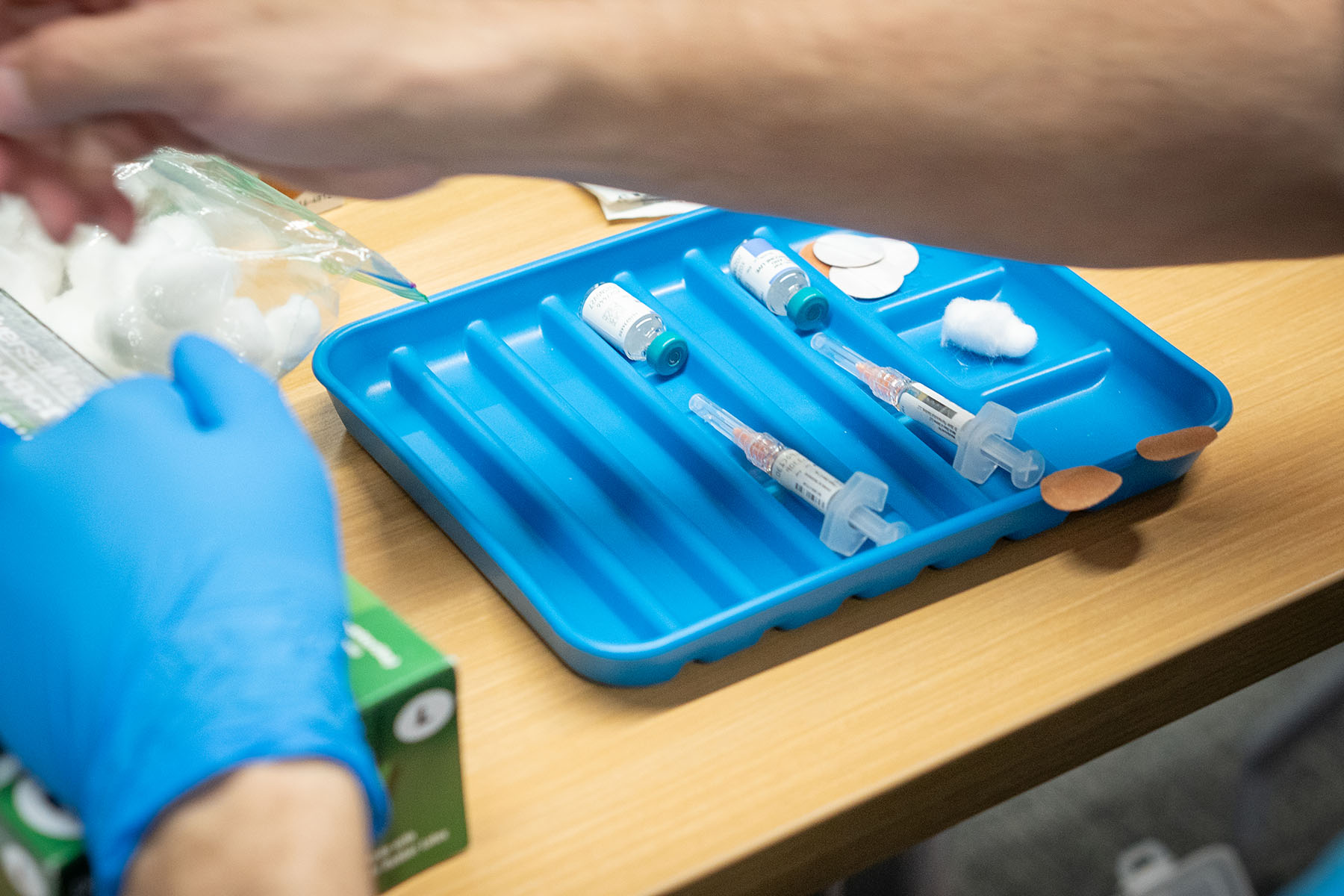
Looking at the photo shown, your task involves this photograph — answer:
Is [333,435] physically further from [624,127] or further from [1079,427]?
[1079,427]

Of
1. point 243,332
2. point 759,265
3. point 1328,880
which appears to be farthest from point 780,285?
point 1328,880

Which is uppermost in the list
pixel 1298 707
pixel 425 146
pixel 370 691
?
pixel 425 146

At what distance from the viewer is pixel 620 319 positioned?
0.86 metres

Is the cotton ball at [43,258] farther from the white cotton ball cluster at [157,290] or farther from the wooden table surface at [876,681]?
the wooden table surface at [876,681]

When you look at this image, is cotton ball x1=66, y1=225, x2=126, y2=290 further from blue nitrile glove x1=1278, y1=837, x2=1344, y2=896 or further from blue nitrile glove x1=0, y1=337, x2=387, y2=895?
blue nitrile glove x1=1278, y1=837, x2=1344, y2=896

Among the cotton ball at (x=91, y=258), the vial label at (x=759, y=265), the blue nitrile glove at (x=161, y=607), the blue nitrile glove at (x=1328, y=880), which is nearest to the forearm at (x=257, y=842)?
the blue nitrile glove at (x=161, y=607)

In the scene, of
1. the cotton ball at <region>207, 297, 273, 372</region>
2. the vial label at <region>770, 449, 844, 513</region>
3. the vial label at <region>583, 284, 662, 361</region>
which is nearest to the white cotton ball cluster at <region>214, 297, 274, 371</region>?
the cotton ball at <region>207, 297, 273, 372</region>

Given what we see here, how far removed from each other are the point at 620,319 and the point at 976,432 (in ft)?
0.86

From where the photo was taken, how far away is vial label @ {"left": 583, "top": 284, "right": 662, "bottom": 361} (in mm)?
852

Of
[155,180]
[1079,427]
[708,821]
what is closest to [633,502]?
[708,821]

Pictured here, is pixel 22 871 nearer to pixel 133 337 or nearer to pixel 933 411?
pixel 133 337

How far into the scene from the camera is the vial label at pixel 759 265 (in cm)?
91

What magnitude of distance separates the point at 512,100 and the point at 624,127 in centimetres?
7

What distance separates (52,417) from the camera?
0.62 m
